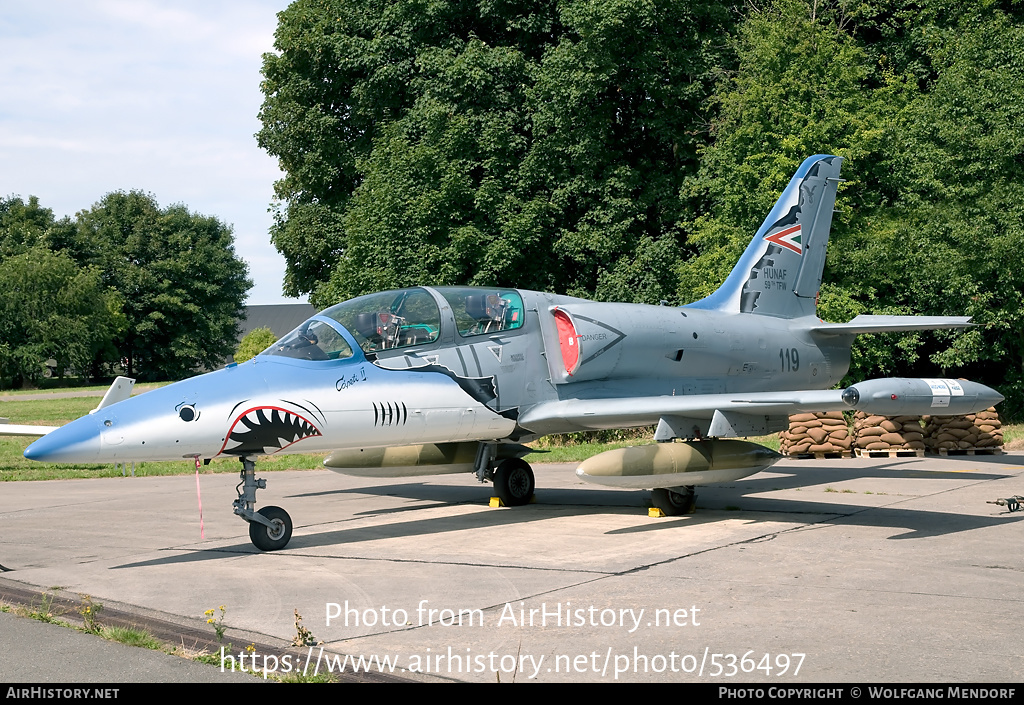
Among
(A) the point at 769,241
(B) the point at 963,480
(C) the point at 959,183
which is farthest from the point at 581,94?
(B) the point at 963,480

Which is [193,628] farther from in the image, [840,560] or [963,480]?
[963,480]

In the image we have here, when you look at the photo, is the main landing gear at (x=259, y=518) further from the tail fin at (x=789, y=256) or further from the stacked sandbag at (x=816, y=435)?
the stacked sandbag at (x=816, y=435)

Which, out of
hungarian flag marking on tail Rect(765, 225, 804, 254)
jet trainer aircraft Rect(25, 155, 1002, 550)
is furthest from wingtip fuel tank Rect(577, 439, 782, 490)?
hungarian flag marking on tail Rect(765, 225, 804, 254)

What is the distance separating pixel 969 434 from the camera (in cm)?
1862

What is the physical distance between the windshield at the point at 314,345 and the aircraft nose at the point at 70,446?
215 cm

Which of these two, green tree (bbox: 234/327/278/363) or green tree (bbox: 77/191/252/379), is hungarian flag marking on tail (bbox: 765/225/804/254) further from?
green tree (bbox: 77/191/252/379)

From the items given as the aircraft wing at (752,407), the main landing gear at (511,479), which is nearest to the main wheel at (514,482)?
the main landing gear at (511,479)

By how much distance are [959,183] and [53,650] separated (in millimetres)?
24555

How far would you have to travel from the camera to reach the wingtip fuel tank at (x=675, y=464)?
1030 centimetres

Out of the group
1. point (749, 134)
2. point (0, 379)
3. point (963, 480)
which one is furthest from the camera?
point (0, 379)

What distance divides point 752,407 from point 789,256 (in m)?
5.63

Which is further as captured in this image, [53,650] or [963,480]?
[963,480]

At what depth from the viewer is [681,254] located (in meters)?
30.5

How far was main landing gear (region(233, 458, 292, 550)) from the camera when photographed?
9398mm
